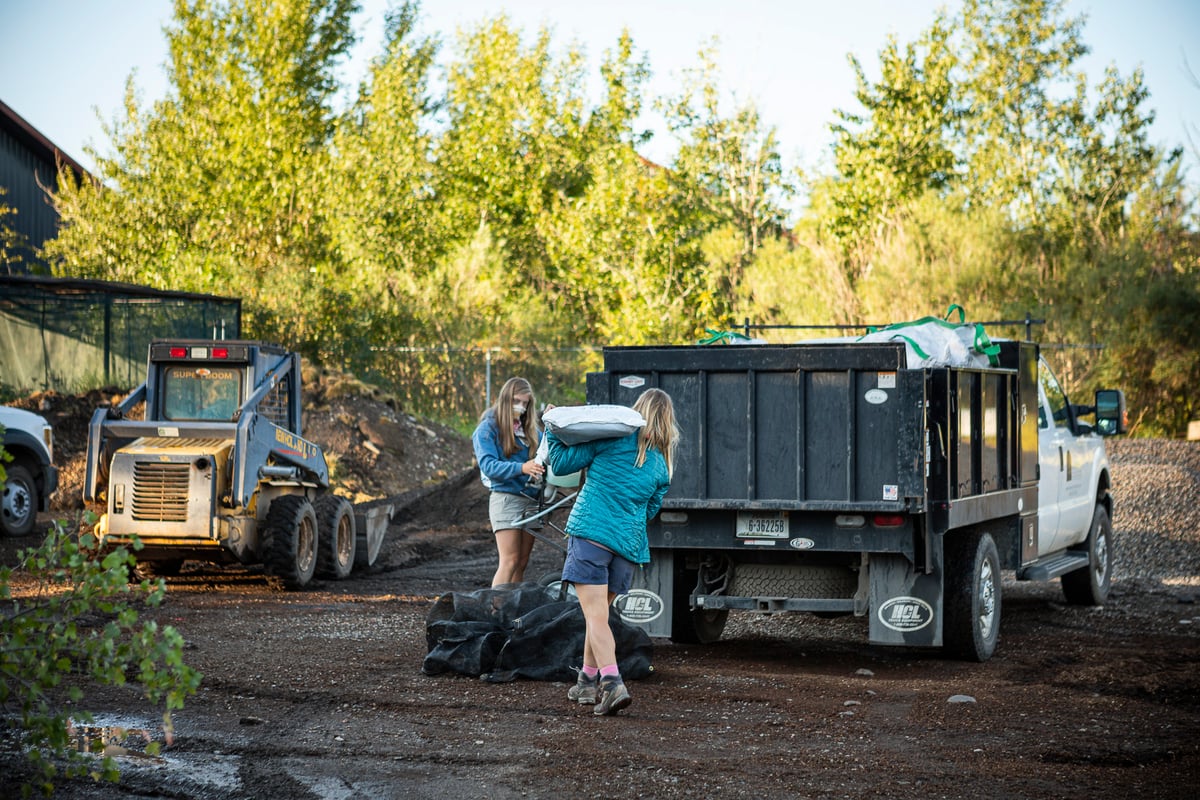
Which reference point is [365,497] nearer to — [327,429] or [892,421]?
[327,429]

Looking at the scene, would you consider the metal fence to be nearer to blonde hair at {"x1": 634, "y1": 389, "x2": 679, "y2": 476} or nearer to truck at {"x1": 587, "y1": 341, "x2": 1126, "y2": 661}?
truck at {"x1": 587, "y1": 341, "x2": 1126, "y2": 661}

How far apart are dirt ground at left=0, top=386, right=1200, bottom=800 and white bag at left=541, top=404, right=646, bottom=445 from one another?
1509 mm

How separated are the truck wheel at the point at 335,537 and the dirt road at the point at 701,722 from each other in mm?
3127

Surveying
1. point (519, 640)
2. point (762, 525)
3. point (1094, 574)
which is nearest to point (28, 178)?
point (1094, 574)

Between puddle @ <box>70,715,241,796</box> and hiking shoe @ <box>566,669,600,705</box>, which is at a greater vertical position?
hiking shoe @ <box>566,669,600,705</box>

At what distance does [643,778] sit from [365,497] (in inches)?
691

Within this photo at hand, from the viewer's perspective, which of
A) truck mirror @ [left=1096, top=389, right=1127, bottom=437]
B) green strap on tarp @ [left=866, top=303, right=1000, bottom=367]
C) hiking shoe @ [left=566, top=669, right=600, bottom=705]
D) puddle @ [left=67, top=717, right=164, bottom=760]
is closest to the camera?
puddle @ [left=67, top=717, right=164, bottom=760]

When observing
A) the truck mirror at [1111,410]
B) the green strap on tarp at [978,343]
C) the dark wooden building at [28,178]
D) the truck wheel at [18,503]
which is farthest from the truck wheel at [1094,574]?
the dark wooden building at [28,178]

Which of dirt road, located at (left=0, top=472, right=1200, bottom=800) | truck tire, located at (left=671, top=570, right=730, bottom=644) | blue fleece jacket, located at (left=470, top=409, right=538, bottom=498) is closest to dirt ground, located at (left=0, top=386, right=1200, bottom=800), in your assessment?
dirt road, located at (left=0, top=472, right=1200, bottom=800)

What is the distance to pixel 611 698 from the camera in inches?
294

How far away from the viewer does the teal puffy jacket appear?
7.63 m

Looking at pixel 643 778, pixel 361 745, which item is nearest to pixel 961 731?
pixel 643 778

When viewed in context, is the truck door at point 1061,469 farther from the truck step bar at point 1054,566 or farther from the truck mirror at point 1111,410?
the truck mirror at point 1111,410

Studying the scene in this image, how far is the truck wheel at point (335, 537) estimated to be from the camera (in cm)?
1486
